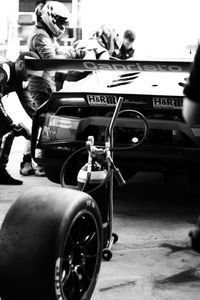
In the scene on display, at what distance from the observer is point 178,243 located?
164 inches

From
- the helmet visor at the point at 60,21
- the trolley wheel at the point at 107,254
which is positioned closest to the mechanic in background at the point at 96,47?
the helmet visor at the point at 60,21

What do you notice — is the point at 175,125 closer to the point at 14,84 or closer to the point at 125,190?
the point at 125,190

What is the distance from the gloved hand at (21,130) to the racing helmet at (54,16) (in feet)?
5.23

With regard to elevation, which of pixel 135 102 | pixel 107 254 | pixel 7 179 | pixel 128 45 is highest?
pixel 135 102

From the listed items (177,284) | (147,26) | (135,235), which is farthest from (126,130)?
(147,26)

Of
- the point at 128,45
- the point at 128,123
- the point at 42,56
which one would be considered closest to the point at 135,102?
the point at 128,123

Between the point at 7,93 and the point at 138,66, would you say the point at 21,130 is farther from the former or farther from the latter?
the point at 138,66

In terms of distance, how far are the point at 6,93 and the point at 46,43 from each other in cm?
91

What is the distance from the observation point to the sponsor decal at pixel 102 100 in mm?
4574

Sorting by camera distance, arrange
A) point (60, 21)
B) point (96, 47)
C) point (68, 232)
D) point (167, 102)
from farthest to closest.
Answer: point (60, 21) < point (96, 47) < point (167, 102) < point (68, 232)

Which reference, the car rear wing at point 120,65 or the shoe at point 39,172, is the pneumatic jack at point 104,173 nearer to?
the car rear wing at point 120,65

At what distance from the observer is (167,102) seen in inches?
177

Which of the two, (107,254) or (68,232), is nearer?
(68,232)

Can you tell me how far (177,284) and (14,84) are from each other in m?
3.52
